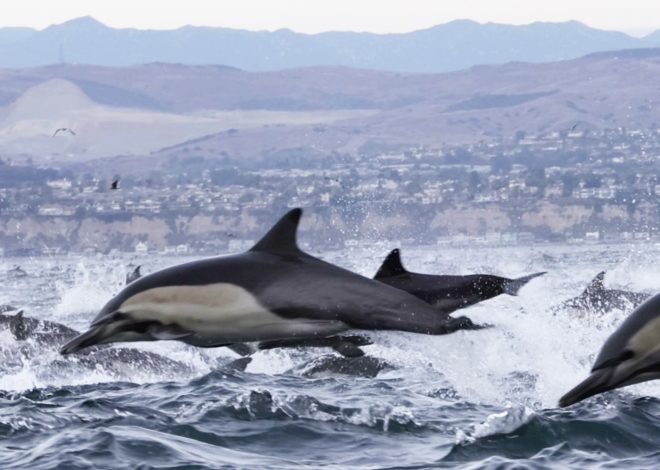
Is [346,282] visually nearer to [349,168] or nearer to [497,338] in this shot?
[497,338]

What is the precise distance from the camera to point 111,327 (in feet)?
38.1

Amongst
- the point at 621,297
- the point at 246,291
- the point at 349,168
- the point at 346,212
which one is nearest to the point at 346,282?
the point at 246,291

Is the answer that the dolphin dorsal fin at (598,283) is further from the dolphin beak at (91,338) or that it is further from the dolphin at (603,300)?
the dolphin beak at (91,338)

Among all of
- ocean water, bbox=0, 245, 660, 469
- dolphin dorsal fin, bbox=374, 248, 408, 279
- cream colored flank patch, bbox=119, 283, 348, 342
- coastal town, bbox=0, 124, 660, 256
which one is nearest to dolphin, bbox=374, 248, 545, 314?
dolphin dorsal fin, bbox=374, 248, 408, 279

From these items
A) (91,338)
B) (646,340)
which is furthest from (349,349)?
(646,340)

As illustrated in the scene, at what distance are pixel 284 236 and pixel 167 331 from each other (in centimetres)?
107

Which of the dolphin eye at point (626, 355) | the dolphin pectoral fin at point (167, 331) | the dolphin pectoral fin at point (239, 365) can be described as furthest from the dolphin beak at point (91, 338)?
the dolphin pectoral fin at point (239, 365)

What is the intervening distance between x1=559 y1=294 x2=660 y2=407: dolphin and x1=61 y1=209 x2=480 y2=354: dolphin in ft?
4.97

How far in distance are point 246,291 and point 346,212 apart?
123528 millimetres

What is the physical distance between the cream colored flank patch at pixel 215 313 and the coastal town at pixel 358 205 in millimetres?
82106

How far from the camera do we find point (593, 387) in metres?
9.84

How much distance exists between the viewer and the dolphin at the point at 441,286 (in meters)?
12.2

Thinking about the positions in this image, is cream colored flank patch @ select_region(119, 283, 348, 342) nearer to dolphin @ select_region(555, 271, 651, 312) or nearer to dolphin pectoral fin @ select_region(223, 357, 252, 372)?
dolphin pectoral fin @ select_region(223, 357, 252, 372)

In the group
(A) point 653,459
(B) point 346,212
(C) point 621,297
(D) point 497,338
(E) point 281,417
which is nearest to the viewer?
(A) point 653,459
